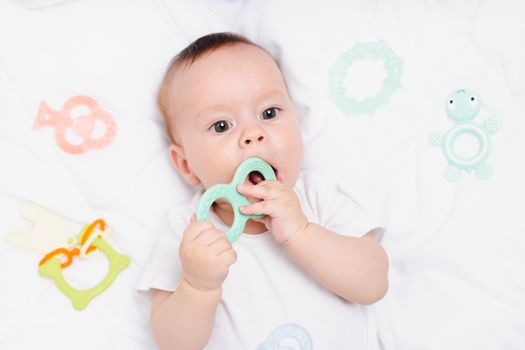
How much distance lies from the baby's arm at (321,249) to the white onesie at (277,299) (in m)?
0.04

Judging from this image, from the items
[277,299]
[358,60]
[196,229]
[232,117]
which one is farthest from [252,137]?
[358,60]

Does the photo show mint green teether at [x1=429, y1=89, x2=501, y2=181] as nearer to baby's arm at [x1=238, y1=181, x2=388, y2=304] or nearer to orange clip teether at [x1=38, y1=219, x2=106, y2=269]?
baby's arm at [x1=238, y1=181, x2=388, y2=304]

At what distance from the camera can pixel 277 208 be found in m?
1.13

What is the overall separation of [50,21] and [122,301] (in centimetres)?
67

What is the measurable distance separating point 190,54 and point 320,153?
37cm

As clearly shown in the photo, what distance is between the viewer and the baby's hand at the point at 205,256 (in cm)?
107

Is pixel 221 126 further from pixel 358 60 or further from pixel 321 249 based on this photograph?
pixel 358 60

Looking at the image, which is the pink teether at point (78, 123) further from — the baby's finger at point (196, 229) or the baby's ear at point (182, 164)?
the baby's finger at point (196, 229)

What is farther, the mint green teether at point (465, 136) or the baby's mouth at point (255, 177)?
the mint green teether at point (465, 136)

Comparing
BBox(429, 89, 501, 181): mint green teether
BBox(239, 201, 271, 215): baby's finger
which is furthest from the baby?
BBox(429, 89, 501, 181): mint green teether

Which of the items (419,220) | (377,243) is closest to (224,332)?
(377,243)

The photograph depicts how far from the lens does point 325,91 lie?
1461mm

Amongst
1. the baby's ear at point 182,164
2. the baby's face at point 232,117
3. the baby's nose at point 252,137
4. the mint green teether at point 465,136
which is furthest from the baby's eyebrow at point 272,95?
the mint green teether at point 465,136

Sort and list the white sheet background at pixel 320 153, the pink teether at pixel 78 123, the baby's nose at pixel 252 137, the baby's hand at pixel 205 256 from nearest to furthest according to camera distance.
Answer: the baby's hand at pixel 205 256
the baby's nose at pixel 252 137
the white sheet background at pixel 320 153
the pink teether at pixel 78 123
